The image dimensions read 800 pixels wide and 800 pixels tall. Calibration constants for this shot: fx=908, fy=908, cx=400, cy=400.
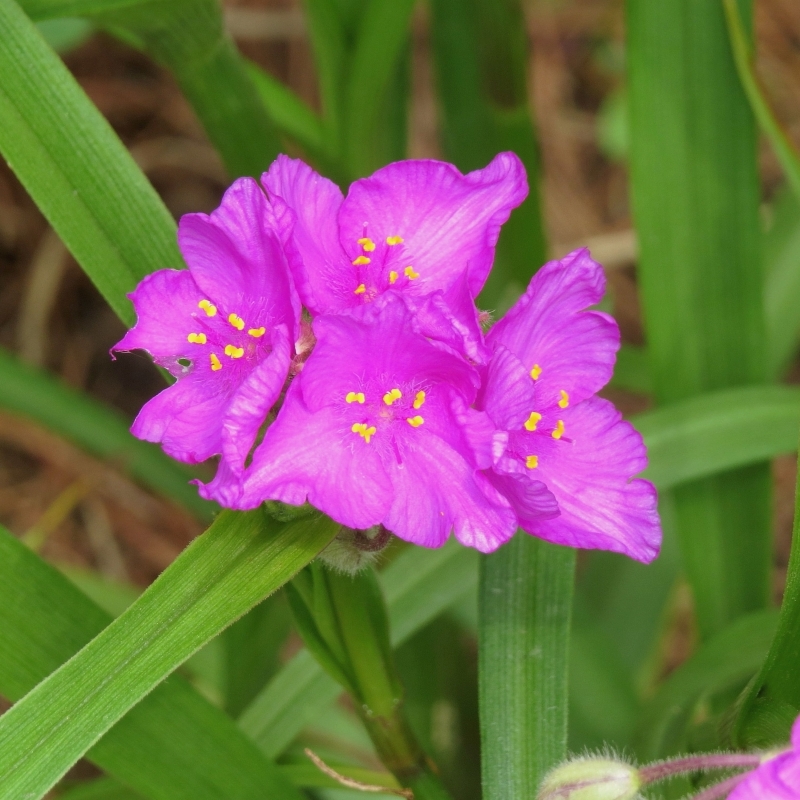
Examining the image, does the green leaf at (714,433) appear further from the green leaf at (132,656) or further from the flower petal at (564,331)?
the green leaf at (132,656)

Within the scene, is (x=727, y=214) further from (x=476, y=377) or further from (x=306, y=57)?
(x=306, y=57)

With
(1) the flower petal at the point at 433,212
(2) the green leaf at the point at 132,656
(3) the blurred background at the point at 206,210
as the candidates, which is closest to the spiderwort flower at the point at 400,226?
(1) the flower petal at the point at 433,212

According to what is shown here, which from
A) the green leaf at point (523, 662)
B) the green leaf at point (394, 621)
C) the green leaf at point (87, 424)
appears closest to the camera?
the green leaf at point (523, 662)

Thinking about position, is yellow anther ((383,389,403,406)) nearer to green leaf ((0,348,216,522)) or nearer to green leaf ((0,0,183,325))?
green leaf ((0,0,183,325))

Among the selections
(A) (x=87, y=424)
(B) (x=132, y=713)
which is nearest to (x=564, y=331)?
(B) (x=132, y=713)

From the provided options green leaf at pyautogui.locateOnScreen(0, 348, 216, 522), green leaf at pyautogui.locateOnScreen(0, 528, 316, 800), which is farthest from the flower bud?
green leaf at pyautogui.locateOnScreen(0, 348, 216, 522)
